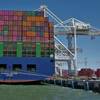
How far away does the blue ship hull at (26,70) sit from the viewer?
243 ft

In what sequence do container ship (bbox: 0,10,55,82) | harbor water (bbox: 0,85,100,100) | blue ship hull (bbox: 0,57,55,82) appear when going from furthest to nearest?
1. container ship (bbox: 0,10,55,82)
2. blue ship hull (bbox: 0,57,55,82)
3. harbor water (bbox: 0,85,100,100)

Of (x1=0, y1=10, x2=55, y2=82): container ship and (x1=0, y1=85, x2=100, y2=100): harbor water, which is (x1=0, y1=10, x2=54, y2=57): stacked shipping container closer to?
(x1=0, y1=10, x2=55, y2=82): container ship

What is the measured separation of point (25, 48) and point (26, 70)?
4.00 m

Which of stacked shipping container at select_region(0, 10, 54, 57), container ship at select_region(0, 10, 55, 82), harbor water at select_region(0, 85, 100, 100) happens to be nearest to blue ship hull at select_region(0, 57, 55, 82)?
container ship at select_region(0, 10, 55, 82)

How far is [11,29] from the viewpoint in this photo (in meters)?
77.5

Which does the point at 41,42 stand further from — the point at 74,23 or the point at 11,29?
the point at 74,23

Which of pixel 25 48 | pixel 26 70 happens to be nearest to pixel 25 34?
pixel 25 48

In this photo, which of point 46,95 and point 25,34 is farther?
point 25,34

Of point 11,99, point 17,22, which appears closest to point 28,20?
point 17,22

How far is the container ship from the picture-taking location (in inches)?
2931

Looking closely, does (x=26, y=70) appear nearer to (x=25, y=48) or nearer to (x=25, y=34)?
(x=25, y=48)

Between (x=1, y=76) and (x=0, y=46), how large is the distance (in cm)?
564

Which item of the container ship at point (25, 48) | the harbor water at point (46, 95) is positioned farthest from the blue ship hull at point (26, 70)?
the harbor water at point (46, 95)

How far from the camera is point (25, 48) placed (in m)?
75.8
